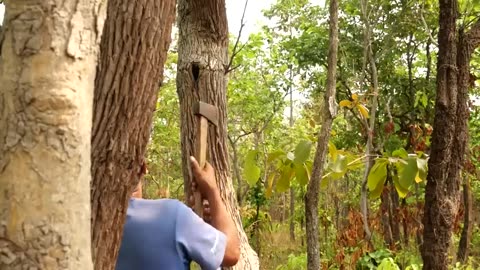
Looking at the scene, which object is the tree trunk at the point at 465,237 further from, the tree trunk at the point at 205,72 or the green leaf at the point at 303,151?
the green leaf at the point at 303,151

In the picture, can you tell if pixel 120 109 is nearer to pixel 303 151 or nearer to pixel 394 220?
pixel 303 151

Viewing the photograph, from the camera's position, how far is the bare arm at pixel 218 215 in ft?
6.31

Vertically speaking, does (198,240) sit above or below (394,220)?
above

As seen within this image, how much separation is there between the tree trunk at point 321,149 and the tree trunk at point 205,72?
80 centimetres

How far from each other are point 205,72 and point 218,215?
39.6 inches

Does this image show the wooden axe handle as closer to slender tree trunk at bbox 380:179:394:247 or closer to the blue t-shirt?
the blue t-shirt

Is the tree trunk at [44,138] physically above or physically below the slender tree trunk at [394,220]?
above

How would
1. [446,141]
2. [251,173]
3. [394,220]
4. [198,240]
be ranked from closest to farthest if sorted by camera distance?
[198,240] < [446,141] < [251,173] < [394,220]

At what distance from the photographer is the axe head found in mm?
2701

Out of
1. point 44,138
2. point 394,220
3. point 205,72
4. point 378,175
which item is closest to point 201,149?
point 205,72

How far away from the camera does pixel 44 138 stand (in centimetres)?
96

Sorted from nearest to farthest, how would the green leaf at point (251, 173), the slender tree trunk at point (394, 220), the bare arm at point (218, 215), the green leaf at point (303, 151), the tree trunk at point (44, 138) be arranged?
the tree trunk at point (44, 138)
the bare arm at point (218, 215)
the green leaf at point (303, 151)
the green leaf at point (251, 173)
the slender tree trunk at point (394, 220)

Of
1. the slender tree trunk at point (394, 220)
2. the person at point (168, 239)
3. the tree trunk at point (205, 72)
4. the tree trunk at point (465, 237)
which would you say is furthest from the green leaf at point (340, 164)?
the tree trunk at point (465, 237)

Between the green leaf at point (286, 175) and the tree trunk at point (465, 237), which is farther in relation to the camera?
the tree trunk at point (465, 237)
